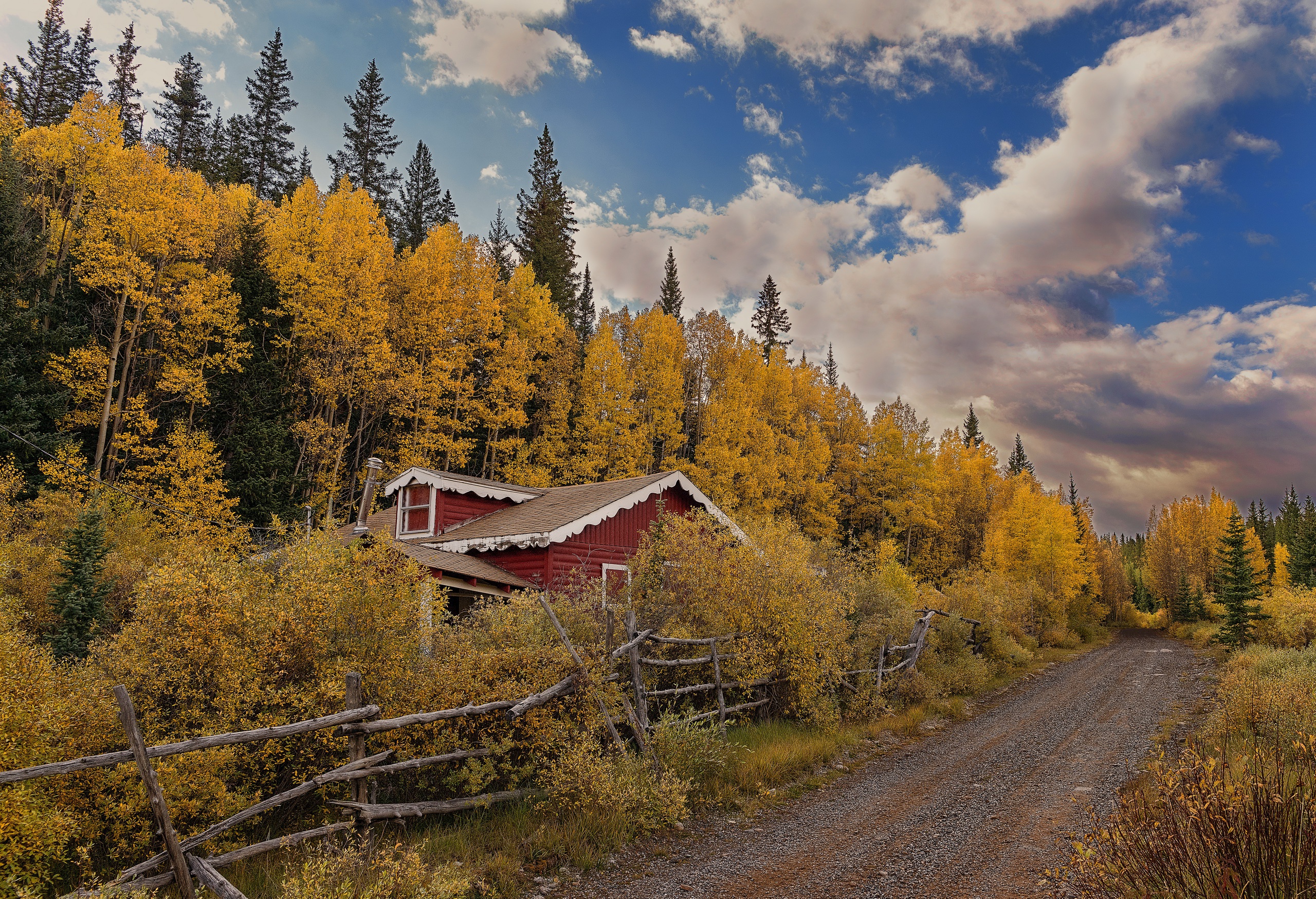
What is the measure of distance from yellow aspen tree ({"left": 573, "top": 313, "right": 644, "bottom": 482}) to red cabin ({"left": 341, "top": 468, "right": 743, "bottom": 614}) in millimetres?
10119

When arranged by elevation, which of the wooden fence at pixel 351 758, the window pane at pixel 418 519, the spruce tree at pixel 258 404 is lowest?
the wooden fence at pixel 351 758

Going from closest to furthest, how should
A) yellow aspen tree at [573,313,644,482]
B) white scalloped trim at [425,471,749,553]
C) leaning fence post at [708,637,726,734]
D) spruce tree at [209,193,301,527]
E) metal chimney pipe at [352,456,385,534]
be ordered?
leaning fence post at [708,637,726,734]
metal chimney pipe at [352,456,385,534]
white scalloped trim at [425,471,749,553]
spruce tree at [209,193,301,527]
yellow aspen tree at [573,313,644,482]

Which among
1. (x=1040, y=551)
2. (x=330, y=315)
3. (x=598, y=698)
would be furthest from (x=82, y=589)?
(x=1040, y=551)

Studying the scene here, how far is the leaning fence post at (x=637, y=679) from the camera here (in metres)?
9.12

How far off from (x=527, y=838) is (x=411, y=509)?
1640cm

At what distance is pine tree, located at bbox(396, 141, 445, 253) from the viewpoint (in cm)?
4231

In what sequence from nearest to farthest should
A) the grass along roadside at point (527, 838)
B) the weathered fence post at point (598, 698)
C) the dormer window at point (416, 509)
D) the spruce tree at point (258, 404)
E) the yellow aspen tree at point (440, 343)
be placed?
the grass along roadside at point (527, 838)
the weathered fence post at point (598, 698)
the dormer window at point (416, 509)
the spruce tree at point (258, 404)
the yellow aspen tree at point (440, 343)

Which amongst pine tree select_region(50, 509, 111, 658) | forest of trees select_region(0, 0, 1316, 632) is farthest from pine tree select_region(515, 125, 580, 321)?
pine tree select_region(50, 509, 111, 658)

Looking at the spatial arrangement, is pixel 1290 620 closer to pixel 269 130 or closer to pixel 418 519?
pixel 418 519

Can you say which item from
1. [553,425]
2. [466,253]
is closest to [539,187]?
[466,253]

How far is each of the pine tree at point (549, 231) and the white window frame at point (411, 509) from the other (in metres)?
21.0

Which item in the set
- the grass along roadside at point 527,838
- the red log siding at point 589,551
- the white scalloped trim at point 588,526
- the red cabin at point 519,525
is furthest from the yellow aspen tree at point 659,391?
the grass along roadside at point 527,838

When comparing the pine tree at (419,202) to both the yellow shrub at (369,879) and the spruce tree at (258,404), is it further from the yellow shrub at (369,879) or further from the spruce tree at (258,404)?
the yellow shrub at (369,879)

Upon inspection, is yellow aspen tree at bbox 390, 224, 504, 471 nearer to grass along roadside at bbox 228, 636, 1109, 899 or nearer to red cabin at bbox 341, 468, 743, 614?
red cabin at bbox 341, 468, 743, 614
